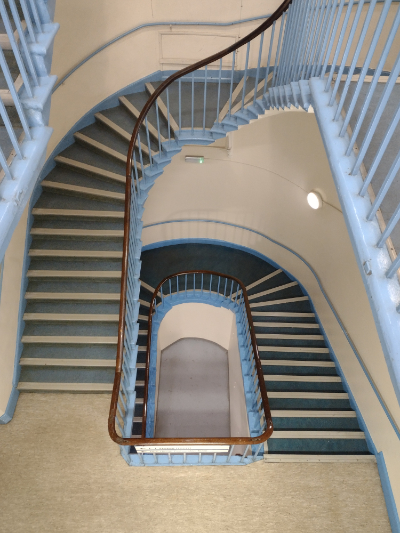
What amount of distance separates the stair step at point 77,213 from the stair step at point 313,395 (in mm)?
3096

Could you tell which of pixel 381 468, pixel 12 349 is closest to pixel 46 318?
pixel 12 349

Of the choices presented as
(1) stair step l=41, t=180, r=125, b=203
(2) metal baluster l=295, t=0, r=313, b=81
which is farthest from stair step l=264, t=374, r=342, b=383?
(2) metal baluster l=295, t=0, r=313, b=81

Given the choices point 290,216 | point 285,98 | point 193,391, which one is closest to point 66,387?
point 193,391

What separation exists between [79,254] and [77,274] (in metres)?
0.24

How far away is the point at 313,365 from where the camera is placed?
5184 millimetres

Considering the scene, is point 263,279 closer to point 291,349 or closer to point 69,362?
point 291,349

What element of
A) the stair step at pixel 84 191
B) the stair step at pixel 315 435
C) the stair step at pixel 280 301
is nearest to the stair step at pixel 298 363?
the stair step at pixel 315 435

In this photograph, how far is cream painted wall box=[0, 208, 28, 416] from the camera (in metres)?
3.57

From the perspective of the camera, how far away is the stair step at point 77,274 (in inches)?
158

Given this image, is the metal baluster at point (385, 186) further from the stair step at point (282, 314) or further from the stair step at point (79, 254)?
the stair step at point (282, 314)

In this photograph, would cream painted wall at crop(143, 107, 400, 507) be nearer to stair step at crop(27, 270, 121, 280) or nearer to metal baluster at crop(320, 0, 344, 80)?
metal baluster at crop(320, 0, 344, 80)

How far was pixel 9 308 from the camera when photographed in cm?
371

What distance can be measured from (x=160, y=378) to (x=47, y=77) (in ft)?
19.7

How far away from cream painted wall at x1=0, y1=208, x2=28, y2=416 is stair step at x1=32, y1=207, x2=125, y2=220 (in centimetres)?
28
